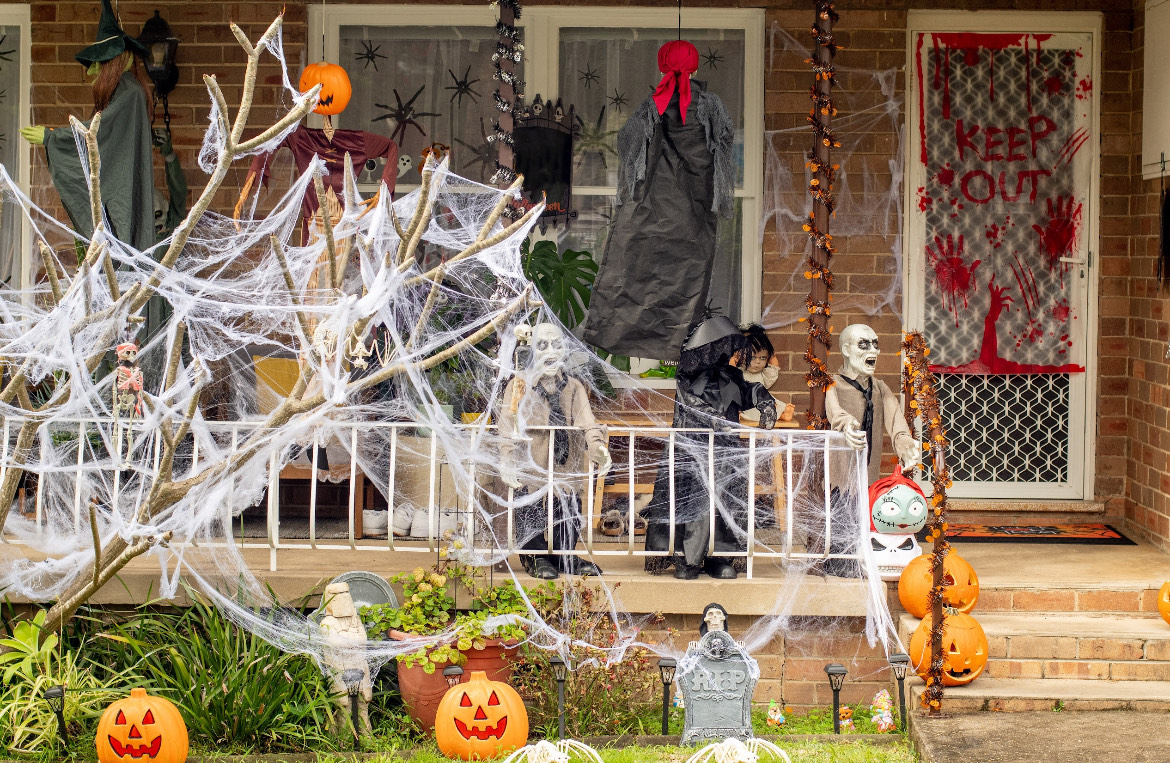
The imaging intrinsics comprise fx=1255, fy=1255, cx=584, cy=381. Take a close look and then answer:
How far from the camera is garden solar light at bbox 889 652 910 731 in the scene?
5.60 meters

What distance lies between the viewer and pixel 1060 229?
791 centimetres

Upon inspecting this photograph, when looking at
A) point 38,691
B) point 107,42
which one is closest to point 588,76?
point 107,42

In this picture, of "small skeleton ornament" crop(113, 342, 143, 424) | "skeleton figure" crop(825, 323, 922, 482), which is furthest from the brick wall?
"small skeleton ornament" crop(113, 342, 143, 424)

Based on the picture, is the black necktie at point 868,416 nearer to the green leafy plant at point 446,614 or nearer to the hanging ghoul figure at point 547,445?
the hanging ghoul figure at point 547,445

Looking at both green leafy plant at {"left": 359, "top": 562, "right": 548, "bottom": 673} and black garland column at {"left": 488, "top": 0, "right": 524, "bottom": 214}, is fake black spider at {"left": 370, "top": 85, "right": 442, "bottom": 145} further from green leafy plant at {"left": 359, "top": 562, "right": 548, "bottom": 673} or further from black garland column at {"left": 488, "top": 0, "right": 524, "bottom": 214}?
green leafy plant at {"left": 359, "top": 562, "right": 548, "bottom": 673}

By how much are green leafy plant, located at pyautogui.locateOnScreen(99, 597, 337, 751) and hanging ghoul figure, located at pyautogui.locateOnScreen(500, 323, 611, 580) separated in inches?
49.8

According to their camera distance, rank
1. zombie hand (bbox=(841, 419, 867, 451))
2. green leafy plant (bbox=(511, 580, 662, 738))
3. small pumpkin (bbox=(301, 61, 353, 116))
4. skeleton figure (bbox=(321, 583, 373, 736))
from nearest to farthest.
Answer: skeleton figure (bbox=(321, 583, 373, 736)), green leafy plant (bbox=(511, 580, 662, 738)), zombie hand (bbox=(841, 419, 867, 451)), small pumpkin (bbox=(301, 61, 353, 116))

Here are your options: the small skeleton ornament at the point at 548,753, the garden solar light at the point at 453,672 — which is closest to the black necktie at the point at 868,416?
the small skeleton ornament at the point at 548,753

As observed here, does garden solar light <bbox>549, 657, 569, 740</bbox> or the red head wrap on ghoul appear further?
the red head wrap on ghoul

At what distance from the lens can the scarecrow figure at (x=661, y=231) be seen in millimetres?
6973

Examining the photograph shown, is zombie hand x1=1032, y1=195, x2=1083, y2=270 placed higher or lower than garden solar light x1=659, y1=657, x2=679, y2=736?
higher

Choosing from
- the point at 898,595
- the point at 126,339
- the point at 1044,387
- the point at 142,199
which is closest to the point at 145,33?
the point at 142,199

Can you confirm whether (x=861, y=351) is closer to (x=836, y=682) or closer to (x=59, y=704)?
(x=836, y=682)

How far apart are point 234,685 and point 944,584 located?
3.33 meters
